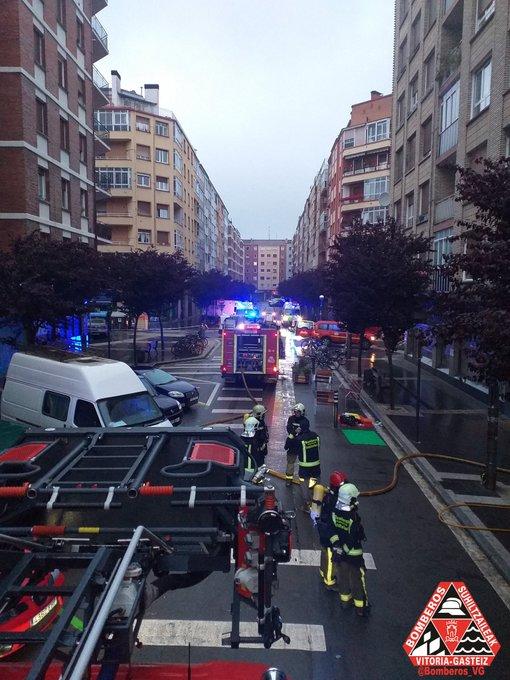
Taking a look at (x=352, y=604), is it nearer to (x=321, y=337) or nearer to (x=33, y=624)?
(x=33, y=624)

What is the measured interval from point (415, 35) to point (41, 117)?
2131cm

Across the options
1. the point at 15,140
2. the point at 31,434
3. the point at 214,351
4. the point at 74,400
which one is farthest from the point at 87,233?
the point at 31,434

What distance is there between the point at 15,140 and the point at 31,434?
20.0 metres

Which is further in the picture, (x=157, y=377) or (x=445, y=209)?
(x=445, y=209)

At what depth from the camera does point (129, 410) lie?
10258 mm

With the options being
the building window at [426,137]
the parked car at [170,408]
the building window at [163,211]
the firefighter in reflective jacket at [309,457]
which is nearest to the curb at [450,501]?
the firefighter in reflective jacket at [309,457]

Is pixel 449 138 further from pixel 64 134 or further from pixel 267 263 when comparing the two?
pixel 267 263

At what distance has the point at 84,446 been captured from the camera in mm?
4680

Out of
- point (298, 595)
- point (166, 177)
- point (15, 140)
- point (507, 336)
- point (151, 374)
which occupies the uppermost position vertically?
point (166, 177)

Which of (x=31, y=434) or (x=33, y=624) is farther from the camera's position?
(x=31, y=434)

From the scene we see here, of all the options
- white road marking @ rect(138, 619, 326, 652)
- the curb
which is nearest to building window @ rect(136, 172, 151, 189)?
the curb

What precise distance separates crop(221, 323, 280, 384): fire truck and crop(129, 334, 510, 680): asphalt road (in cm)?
1080

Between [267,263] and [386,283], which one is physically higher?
[267,263]

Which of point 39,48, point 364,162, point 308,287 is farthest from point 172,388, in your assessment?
point 364,162
